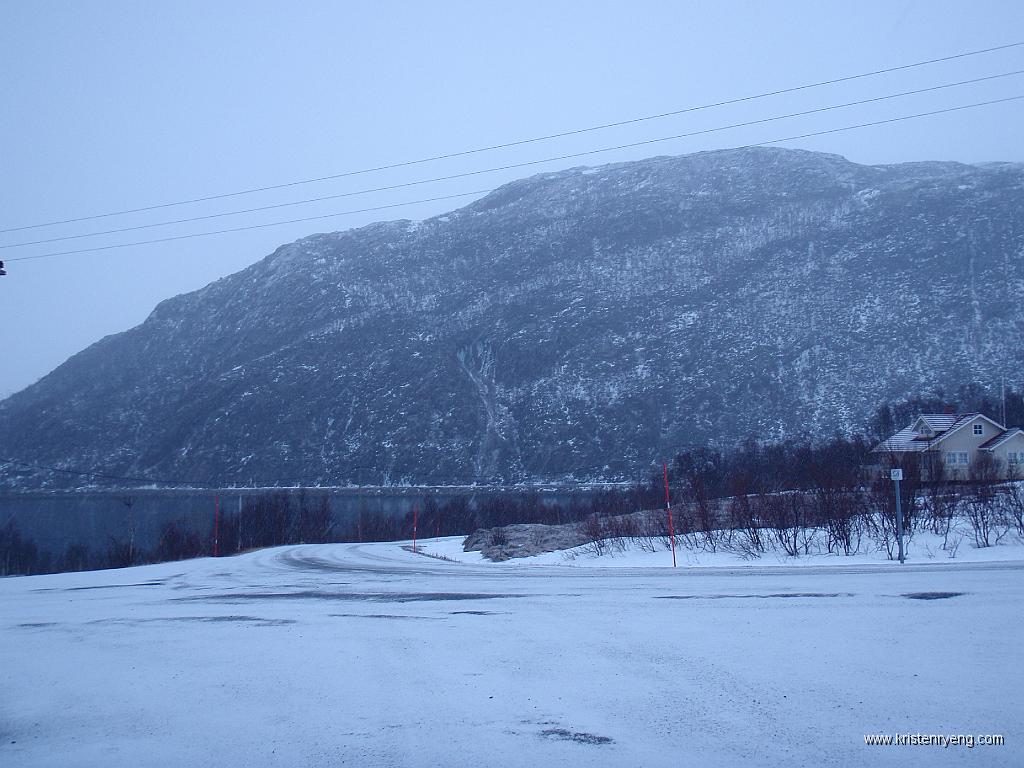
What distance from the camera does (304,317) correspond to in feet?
581

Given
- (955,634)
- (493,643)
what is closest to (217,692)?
(493,643)

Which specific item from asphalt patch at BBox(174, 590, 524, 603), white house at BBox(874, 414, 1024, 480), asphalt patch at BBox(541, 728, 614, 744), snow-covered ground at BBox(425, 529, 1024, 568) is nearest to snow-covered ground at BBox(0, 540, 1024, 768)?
asphalt patch at BBox(541, 728, 614, 744)

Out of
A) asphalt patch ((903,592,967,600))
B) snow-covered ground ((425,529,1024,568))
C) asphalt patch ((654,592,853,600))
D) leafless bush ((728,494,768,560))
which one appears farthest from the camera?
leafless bush ((728,494,768,560))

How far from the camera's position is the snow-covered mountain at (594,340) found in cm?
10412

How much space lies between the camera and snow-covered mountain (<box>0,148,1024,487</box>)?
342 ft

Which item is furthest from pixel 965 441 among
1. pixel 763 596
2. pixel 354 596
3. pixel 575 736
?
Answer: pixel 575 736

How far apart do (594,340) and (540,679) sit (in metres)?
128

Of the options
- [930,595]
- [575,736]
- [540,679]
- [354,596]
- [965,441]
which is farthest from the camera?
[965,441]

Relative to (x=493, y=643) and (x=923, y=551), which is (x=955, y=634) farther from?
(x=923, y=551)

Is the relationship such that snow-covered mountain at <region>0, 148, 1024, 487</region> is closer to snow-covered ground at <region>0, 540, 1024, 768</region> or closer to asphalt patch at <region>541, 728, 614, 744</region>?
snow-covered ground at <region>0, 540, 1024, 768</region>

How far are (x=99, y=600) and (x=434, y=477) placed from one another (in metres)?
105

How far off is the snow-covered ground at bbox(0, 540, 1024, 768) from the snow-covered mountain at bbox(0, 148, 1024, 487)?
285ft

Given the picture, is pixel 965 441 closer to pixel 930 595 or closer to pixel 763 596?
pixel 930 595

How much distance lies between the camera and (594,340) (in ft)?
441
